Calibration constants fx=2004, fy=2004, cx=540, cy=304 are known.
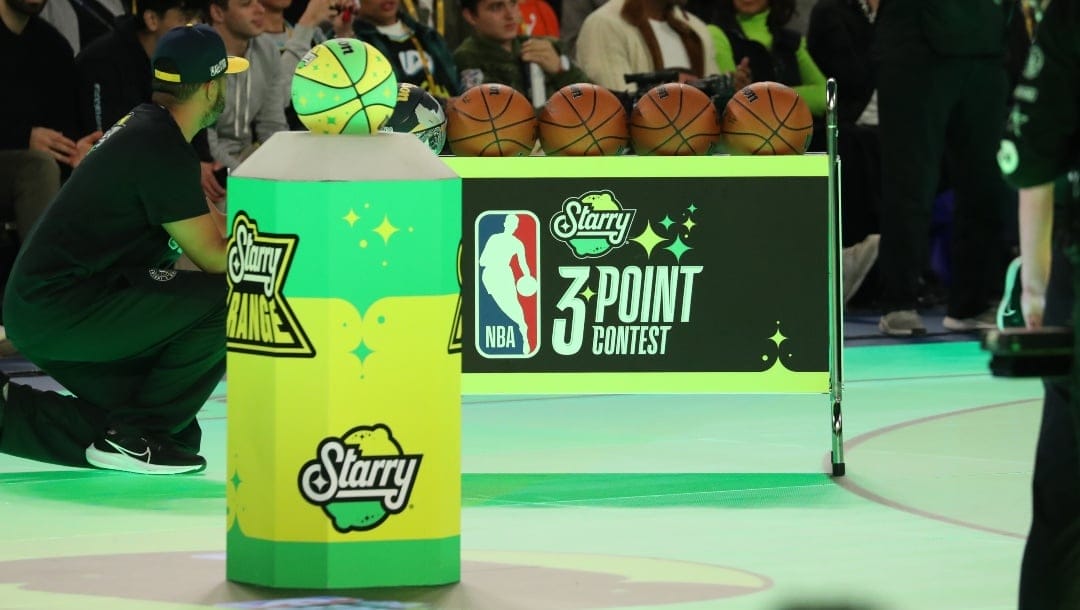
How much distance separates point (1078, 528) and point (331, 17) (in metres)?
8.58

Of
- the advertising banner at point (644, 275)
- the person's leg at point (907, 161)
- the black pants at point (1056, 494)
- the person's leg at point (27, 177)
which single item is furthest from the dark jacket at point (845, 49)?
the black pants at point (1056, 494)

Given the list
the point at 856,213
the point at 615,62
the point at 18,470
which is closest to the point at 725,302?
the point at 18,470

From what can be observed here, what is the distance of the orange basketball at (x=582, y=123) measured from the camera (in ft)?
25.3

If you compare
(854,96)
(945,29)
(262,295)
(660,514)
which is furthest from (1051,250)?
(854,96)

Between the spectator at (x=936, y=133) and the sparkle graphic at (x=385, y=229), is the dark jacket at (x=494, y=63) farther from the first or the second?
the sparkle graphic at (x=385, y=229)

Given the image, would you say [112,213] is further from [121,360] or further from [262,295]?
[262,295]

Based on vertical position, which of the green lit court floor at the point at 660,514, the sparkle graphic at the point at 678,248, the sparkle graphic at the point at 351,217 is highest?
the sparkle graphic at the point at 351,217

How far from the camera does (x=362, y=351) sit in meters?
5.39

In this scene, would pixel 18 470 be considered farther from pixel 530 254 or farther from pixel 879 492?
pixel 879 492

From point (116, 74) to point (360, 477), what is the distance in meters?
6.17

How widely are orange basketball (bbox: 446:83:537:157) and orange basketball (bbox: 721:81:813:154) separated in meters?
0.79

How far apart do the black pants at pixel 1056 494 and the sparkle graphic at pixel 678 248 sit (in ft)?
11.2

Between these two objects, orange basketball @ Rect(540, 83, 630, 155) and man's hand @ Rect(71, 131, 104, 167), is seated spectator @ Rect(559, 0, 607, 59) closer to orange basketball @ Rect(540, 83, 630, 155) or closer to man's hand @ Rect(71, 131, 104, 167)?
man's hand @ Rect(71, 131, 104, 167)

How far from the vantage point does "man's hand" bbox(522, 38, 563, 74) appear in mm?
12008
